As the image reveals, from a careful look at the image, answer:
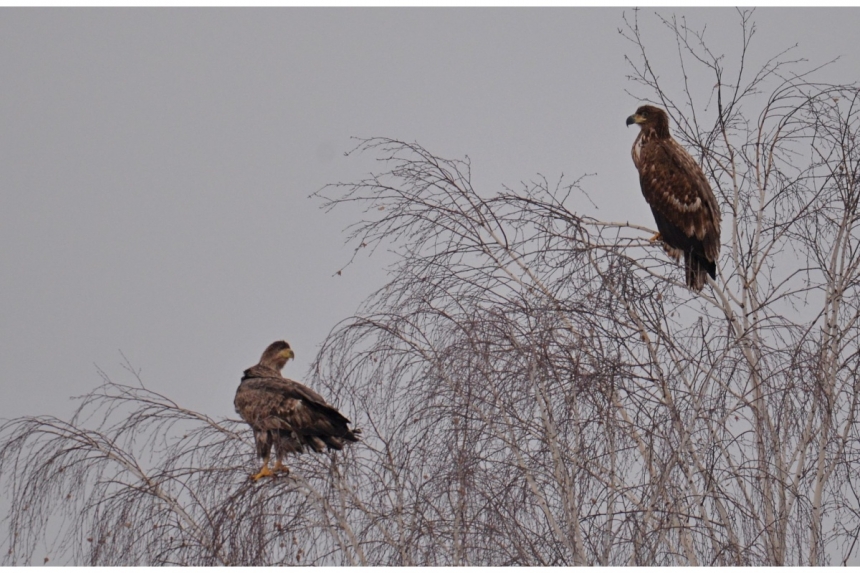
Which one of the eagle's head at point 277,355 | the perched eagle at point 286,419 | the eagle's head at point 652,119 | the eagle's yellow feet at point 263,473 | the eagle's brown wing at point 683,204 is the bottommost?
the eagle's yellow feet at point 263,473

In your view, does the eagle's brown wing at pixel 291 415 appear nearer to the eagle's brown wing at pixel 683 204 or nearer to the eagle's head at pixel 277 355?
the eagle's head at pixel 277 355

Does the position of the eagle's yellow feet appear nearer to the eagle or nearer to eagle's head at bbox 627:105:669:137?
the eagle

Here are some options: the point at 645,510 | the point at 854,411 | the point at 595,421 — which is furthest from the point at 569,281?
the point at 854,411

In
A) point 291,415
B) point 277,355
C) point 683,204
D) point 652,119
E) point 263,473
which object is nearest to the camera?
point 263,473

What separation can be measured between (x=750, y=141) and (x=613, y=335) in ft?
7.01

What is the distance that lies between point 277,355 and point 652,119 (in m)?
3.18

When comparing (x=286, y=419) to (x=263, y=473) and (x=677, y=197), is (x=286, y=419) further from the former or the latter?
(x=677, y=197)

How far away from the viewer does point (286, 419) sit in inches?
263

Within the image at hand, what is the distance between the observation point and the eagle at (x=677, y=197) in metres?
7.42

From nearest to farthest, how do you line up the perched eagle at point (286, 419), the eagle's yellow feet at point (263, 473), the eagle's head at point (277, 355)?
the eagle's yellow feet at point (263, 473) → the perched eagle at point (286, 419) → the eagle's head at point (277, 355)

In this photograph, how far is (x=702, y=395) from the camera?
523cm

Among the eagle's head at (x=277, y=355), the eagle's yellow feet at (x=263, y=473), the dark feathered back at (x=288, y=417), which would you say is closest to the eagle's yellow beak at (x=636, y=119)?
the eagle's head at (x=277, y=355)

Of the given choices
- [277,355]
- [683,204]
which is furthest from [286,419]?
[683,204]

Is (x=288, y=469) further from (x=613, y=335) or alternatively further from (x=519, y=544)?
(x=613, y=335)
